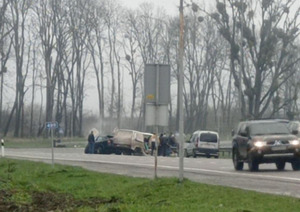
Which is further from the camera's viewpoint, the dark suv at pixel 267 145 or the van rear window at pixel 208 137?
the van rear window at pixel 208 137

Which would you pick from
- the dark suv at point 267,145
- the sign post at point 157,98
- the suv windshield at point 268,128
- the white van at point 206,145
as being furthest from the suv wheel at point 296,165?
the white van at point 206,145

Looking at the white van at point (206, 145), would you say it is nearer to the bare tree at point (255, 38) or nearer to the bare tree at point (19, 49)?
the bare tree at point (255, 38)

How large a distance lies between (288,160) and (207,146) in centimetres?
2690

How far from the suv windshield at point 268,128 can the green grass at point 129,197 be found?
7226 mm

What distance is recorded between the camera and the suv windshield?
28391mm

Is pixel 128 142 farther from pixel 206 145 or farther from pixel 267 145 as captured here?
pixel 267 145

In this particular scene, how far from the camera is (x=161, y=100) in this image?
66.3 ft

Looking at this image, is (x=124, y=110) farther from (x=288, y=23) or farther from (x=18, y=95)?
(x=288, y=23)

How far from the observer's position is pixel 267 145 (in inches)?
1075

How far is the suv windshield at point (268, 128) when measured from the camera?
28391 millimetres

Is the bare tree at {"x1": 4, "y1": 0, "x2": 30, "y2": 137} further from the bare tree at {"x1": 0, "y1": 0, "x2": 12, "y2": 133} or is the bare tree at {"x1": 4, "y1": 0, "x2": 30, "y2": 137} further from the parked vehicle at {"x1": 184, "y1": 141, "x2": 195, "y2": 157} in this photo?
the parked vehicle at {"x1": 184, "y1": 141, "x2": 195, "y2": 157}

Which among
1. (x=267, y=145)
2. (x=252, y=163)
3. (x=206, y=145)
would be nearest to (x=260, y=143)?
(x=267, y=145)

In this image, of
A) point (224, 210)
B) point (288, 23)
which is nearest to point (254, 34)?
point (288, 23)

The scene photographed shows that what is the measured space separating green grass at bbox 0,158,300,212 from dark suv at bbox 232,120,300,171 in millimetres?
6245
